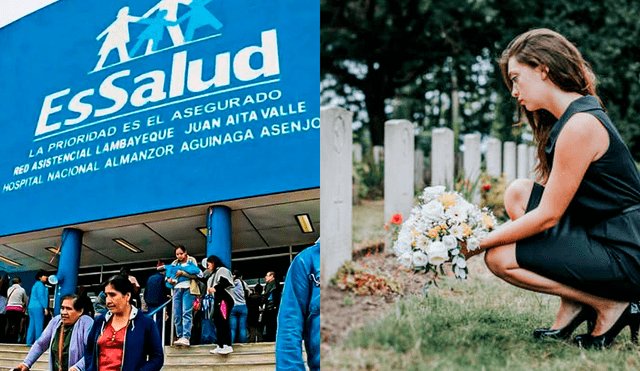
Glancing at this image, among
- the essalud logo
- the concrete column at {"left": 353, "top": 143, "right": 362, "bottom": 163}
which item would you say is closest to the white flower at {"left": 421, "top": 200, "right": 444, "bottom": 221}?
the concrete column at {"left": 353, "top": 143, "right": 362, "bottom": 163}

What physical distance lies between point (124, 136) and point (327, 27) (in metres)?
2.06

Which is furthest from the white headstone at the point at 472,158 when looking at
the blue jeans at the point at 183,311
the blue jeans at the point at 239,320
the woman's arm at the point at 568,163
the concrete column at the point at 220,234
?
the concrete column at the point at 220,234

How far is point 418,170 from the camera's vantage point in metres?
3.78

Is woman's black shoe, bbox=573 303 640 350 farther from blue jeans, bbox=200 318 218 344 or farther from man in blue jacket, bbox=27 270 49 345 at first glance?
man in blue jacket, bbox=27 270 49 345

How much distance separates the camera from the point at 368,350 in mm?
2055

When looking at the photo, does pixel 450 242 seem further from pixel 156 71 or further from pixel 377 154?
pixel 156 71

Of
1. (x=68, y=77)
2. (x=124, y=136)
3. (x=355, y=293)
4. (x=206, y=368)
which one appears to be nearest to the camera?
(x=355, y=293)

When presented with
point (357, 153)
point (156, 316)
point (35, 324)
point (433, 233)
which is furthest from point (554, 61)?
point (35, 324)

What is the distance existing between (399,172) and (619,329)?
1.53 meters

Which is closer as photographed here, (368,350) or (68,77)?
(368,350)

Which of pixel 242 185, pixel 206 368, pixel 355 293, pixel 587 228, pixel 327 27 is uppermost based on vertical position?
pixel 327 27

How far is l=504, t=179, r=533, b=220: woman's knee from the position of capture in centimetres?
204

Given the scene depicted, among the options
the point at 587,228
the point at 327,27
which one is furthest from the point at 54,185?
the point at 587,228

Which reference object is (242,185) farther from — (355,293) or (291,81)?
(355,293)
